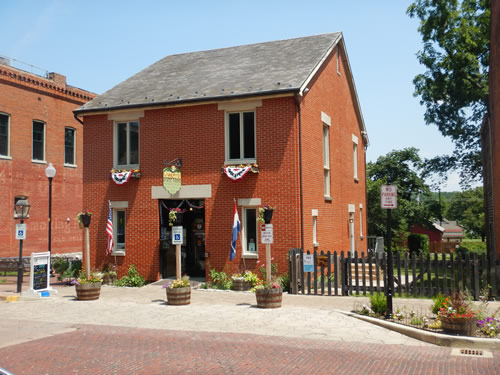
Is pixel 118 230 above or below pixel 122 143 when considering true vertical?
below

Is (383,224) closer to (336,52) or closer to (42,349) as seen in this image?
(336,52)

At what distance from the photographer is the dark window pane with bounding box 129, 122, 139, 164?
19016mm

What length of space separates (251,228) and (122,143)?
618 cm

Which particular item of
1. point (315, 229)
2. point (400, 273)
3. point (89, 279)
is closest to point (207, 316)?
point (89, 279)

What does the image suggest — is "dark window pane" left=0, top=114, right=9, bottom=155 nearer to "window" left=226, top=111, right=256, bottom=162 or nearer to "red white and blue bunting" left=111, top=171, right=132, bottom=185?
"red white and blue bunting" left=111, top=171, right=132, bottom=185

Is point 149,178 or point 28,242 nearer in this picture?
point 149,178

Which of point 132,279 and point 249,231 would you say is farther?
point 132,279

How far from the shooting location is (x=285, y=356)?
843cm

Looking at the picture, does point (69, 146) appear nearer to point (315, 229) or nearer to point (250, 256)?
point (250, 256)

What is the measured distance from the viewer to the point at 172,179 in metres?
17.2

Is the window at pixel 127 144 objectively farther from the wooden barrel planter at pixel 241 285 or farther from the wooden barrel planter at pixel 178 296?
the wooden barrel planter at pixel 178 296

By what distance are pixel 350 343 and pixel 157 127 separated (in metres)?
11.7

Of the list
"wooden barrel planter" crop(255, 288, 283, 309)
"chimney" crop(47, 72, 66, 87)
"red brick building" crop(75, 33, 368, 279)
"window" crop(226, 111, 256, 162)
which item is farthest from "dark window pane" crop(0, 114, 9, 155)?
"wooden barrel planter" crop(255, 288, 283, 309)

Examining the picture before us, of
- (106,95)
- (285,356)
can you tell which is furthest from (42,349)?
(106,95)
